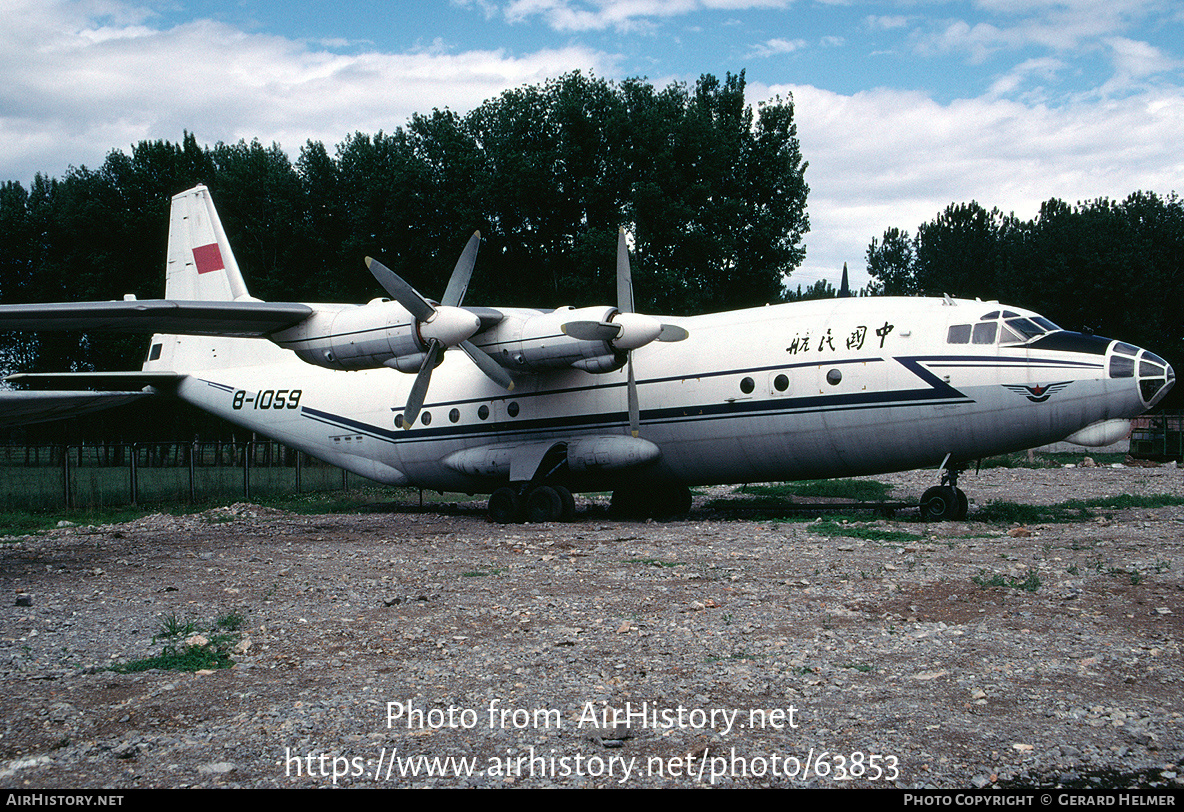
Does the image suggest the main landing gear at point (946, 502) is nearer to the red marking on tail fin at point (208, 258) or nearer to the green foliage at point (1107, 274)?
the red marking on tail fin at point (208, 258)

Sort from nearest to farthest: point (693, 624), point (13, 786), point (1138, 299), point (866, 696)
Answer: point (13, 786) < point (866, 696) < point (693, 624) < point (1138, 299)

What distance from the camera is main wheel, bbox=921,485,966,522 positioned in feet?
46.7

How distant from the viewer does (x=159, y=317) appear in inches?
545

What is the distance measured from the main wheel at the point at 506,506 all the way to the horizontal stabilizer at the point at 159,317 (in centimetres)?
500

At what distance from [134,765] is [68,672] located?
2.35m

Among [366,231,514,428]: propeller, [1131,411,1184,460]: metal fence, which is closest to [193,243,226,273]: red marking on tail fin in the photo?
[366,231,514,428]: propeller

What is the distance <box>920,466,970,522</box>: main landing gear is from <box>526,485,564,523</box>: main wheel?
6.53 metres

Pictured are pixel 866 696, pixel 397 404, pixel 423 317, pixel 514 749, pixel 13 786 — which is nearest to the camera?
pixel 13 786

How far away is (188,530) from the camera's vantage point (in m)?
16.4

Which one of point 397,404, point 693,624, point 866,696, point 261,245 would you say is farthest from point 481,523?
point 261,245

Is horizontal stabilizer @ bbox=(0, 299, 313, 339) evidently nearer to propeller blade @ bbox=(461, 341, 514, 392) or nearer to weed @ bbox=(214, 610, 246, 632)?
propeller blade @ bbox=(461, 341, 514, 392)

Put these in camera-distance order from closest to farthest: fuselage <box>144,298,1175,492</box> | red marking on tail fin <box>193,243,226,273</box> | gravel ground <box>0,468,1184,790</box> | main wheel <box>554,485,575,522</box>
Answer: gravel ground <box>0,468,1184,790</box>, fuselage <box>144,298,1175,492</box>, main wheel <box>554,485,575,522</box>, red marking on tail fin <box>193,243,226,273</box>

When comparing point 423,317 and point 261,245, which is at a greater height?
point 261,245

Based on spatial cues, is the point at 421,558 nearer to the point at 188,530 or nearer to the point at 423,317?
the point at 423,317
